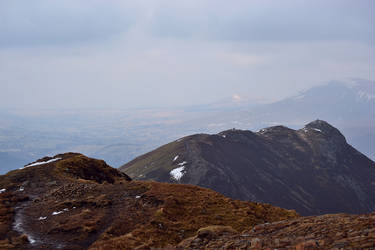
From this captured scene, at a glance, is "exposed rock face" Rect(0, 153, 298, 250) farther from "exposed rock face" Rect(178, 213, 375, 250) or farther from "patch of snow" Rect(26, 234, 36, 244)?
"exposed rock face" Rect(178, 213, 375, 250)

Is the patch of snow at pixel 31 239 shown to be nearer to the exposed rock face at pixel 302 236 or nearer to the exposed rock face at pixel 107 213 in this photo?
the exposed rock face at pixel 107 213

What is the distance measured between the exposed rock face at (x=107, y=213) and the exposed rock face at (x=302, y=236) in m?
4.94

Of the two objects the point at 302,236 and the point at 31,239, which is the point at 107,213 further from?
the point at 302,236

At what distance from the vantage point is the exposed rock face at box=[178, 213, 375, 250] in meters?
16.2

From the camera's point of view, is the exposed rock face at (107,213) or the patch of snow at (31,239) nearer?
the patch of snow at (31,239)

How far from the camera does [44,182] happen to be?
4562cm

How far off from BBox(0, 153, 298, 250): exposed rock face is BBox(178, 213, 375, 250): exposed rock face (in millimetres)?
4939

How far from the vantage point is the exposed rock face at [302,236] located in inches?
637

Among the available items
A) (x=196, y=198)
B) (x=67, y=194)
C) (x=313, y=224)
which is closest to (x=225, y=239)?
(x=313, y=224)

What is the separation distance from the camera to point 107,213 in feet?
112

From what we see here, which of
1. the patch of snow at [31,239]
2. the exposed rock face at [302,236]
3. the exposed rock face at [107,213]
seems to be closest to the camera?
the exposed rock face at [302,236]


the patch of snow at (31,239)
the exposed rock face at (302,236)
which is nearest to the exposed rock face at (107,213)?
the patch of snow at (31,239)

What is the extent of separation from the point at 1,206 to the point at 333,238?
1336 inches

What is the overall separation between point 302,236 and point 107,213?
69.7 ft
